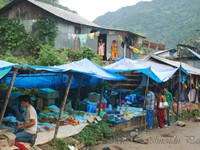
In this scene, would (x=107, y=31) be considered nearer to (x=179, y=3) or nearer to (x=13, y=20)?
(x=13, y=20)

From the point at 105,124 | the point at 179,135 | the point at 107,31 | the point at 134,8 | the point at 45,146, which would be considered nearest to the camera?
the point at 45,146

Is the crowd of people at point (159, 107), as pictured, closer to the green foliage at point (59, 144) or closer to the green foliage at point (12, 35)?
the green foliage at point (59, 144)

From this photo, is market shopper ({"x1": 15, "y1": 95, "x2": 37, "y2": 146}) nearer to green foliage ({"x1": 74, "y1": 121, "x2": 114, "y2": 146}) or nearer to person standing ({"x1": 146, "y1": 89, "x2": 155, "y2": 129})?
green foliage ({"x1": 74, "y1": 121, "x2": 114, "y2": 146})

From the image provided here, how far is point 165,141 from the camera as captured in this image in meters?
8.35

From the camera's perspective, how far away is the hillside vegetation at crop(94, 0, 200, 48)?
41.0 metres

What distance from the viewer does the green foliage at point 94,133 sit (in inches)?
289

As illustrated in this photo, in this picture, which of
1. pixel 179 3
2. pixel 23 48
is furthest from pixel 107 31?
pixel 179 3

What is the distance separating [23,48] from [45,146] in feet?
36.3

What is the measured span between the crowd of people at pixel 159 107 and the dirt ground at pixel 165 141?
340 millimetres

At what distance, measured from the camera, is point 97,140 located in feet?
25.7

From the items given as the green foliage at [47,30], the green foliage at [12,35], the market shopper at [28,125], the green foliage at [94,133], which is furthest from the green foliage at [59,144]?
the green foliage at [12,35]

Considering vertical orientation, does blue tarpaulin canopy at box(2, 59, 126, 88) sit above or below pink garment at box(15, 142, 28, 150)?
above

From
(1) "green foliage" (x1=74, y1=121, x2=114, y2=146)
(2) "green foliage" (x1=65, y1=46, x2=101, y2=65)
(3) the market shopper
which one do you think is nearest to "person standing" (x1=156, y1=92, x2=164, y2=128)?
(1) "green foliage" (x1=74, y1=121, x2=114, y2=146)

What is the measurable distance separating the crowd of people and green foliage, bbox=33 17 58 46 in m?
8.37
